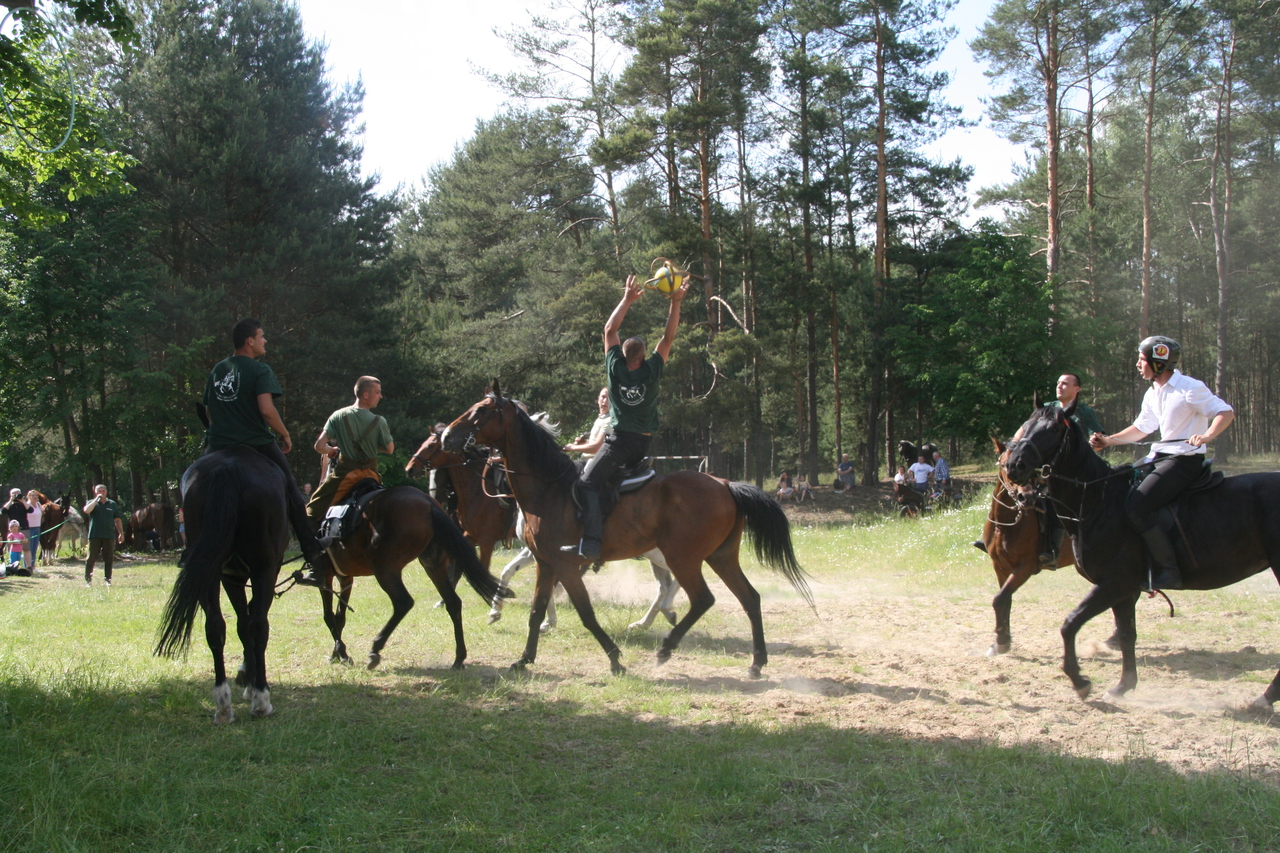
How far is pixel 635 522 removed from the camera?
718 centimetres

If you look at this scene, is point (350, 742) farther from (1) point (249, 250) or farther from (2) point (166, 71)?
(2) point (166, 71)

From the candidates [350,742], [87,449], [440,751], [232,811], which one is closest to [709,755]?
[440,751]

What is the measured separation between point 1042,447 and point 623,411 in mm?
3281

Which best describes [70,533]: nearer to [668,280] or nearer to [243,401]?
[243,401]

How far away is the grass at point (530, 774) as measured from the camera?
3.74 m

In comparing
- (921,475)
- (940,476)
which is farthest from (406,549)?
(940,476)

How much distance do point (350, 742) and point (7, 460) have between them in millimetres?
25160

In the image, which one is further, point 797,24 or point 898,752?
point 797,24

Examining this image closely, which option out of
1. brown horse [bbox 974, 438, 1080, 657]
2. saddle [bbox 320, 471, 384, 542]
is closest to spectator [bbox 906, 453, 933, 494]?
brown horse [bbox 974, 438, 1080, 657]

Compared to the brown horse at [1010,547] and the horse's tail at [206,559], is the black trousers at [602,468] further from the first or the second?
the brown horse at [1010,547]

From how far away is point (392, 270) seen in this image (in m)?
29.0

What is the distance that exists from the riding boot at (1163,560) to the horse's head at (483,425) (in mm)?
5028

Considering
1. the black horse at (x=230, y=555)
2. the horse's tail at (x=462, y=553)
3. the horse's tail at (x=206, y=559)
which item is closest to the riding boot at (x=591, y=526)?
the horse's tail at (x=462, y=553)

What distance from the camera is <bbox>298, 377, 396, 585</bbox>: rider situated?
292 inches
